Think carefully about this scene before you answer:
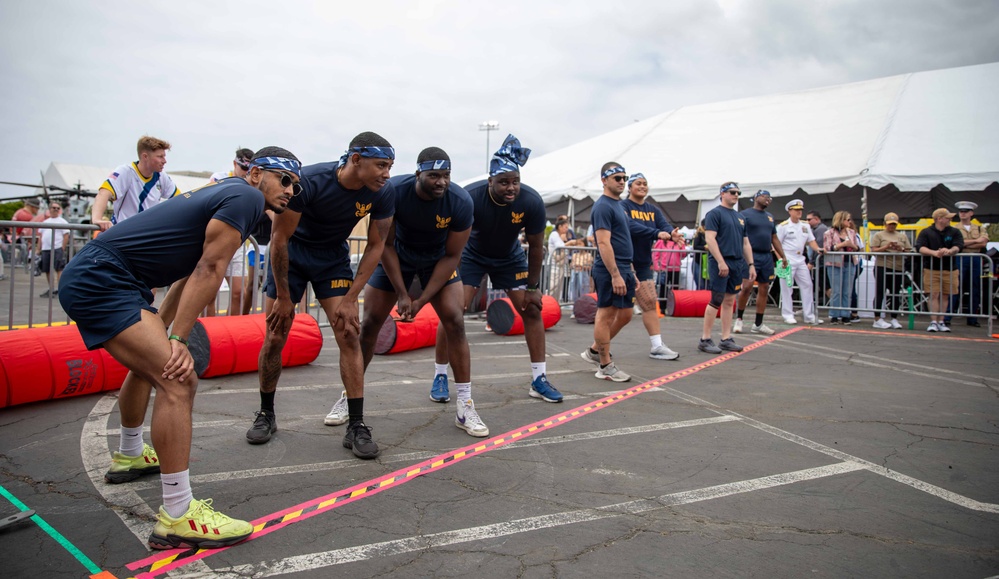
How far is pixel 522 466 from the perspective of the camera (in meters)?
3.69

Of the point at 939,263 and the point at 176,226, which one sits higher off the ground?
the point at 939,263

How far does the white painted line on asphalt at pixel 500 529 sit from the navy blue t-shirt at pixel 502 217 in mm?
2530

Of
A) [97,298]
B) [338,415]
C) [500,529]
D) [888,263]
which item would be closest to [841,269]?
[888,263]

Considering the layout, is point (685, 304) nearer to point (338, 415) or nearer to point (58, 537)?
point (338, 415)

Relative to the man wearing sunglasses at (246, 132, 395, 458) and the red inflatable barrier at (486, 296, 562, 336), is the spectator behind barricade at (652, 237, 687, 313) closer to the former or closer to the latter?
the red inflatable barrier at (486, 296, 562, 336)

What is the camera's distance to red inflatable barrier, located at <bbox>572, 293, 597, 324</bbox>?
423 inches

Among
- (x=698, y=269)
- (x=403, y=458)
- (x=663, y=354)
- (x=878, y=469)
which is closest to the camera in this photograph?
(x=878, y=469)

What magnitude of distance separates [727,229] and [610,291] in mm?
2624

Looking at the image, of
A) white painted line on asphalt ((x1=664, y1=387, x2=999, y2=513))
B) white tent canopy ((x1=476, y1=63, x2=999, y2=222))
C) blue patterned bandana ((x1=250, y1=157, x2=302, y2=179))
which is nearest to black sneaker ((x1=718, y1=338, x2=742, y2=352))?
white painted line on asphalt ((x1=664, y1=387, x2=999, y2=513))

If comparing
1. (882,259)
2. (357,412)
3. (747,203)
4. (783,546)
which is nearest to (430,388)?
(357,412)

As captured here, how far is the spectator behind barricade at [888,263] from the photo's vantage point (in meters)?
11.1

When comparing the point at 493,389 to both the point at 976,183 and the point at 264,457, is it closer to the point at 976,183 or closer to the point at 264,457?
the point at 264,457

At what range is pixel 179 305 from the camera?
2.75 m

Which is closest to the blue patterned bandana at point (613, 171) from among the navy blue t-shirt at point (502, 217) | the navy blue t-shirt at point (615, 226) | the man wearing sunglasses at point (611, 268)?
the man wearing sunglasses at point (611, 268)
